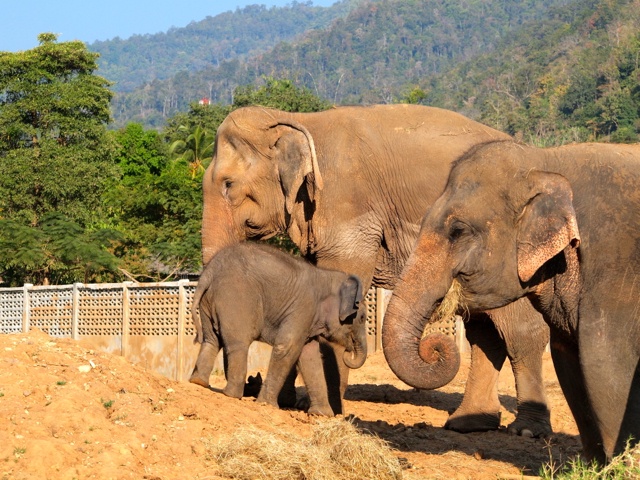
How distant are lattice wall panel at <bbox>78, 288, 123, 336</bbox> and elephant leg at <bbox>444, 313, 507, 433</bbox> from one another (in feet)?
31.4

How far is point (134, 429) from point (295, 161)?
3977mm

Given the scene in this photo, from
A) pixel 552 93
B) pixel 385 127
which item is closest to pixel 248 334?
pixel 385 127

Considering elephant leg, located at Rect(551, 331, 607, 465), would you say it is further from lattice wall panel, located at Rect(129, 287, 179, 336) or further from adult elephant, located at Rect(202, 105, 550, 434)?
lattice wall panel, located at Rect(129, 287, 179, 336)

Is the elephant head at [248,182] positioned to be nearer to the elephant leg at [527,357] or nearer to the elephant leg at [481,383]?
the elephant leg at [481,383]

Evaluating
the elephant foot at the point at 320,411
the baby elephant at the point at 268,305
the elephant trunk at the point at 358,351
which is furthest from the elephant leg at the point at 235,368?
the elephant trunk at the point at 358,351

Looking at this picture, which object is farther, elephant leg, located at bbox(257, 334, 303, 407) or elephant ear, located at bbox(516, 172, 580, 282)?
elephant leg, located at bbox(257, 334, 303, 407)

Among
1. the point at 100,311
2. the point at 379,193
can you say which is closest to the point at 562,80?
the point at 100,311

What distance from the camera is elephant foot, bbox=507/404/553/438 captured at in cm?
1009

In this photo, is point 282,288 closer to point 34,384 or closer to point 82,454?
point 34,384

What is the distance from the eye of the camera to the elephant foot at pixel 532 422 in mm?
10086

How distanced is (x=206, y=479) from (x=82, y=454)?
0.73 m

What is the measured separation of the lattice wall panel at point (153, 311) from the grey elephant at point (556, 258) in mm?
12112

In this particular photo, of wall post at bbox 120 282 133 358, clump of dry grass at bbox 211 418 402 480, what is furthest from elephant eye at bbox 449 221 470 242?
wall post at bbox 120 282 133 358

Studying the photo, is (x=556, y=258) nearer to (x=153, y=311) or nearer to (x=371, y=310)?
(x=371, y=310)
